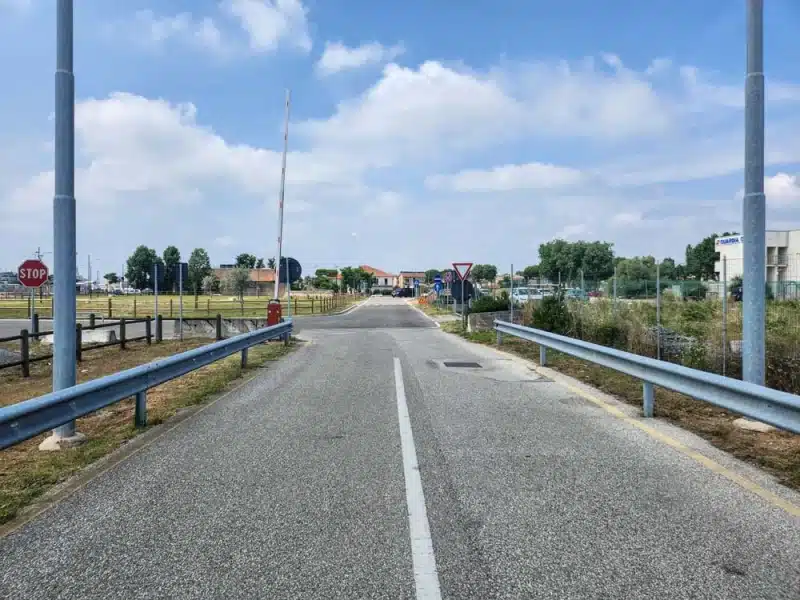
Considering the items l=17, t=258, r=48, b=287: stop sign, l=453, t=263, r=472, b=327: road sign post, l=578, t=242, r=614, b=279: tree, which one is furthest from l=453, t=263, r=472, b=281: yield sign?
l=578, t=242, r=614, b=279: tree

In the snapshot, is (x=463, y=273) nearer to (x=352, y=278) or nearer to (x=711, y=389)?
(x=711, y=389)

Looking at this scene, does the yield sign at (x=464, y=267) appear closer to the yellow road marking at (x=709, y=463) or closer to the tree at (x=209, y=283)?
the yellow road marking at (x=709, y=463)

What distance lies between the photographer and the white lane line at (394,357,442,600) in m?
3.55

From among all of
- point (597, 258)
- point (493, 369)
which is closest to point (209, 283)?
point (597, 258)

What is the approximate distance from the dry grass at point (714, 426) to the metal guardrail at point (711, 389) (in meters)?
0.47

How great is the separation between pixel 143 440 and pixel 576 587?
5.29m

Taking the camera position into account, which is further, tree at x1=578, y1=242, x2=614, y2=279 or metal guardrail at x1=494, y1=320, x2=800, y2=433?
tree at x1=578, y1=242, x2=614, y2=279

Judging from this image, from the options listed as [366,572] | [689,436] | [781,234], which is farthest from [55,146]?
[781,234]

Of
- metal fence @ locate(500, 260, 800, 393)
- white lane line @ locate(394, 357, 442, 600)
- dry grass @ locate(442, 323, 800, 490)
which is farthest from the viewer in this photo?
metal fence @ locate(500, 260, 800, 393)

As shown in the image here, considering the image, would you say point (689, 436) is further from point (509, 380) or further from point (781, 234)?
point (781, 234)

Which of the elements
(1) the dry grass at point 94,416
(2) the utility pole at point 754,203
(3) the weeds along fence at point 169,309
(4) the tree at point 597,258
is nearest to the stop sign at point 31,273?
(1) the dry grass at point 94,416

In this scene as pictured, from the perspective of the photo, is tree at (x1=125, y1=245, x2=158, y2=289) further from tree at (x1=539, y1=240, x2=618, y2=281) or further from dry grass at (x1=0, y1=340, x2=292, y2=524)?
dry grass at (x1=0, y1=340, x2=292, y2=524)

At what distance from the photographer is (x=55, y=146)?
7.11m

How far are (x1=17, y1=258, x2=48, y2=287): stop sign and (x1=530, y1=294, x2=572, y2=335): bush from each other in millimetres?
15126
